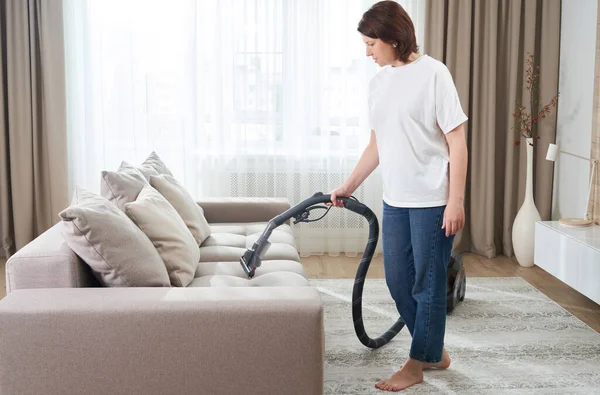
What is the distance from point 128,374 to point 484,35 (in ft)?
11.6

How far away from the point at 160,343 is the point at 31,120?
10.3ft

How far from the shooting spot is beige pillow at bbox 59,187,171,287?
2375 millimetres

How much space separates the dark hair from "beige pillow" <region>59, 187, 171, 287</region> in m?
1.05

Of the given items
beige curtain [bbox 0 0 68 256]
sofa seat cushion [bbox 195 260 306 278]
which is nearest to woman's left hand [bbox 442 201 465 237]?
sofa seat cushion [bbox 195 260 306 278]

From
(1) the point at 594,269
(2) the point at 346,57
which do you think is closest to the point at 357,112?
(2) the point at 346,57

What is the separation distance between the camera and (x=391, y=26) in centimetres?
262

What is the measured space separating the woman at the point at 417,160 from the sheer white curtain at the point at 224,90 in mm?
2294

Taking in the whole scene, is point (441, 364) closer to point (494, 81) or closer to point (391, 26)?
point (391, 26)

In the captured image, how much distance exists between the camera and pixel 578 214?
4.68 metres

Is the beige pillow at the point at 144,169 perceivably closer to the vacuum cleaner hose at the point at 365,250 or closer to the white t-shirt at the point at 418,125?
the vacuum cleaner hose at the point at 365,250

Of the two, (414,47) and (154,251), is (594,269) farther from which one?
Result: (154,251)

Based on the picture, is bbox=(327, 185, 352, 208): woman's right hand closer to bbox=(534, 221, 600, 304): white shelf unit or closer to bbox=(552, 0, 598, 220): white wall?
bbox=(534, 221, 600, 304): white shelf unit

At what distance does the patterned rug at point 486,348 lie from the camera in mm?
2912

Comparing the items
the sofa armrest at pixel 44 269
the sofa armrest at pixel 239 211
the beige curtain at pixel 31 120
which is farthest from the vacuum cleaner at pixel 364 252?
the beige curtain at pixel 31 120
